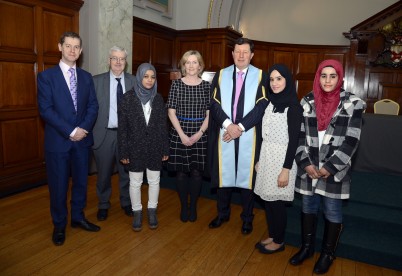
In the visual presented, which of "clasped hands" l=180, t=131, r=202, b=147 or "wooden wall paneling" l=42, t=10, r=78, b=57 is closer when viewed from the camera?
"clasped hands" l=180, t=131, r=202, b=147

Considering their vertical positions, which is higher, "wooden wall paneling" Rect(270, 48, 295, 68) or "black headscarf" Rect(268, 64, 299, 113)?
"wooden wall paneling" Rect(270, 48, 295, 68)

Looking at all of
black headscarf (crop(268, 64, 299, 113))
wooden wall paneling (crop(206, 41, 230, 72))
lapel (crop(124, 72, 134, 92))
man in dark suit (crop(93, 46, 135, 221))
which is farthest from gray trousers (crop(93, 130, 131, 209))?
wooden wall paneling (crop(206, 41, 230, 72))

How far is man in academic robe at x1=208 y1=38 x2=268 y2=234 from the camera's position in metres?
2.50

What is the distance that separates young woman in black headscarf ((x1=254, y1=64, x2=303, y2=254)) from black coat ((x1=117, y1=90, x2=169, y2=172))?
0.82 meters

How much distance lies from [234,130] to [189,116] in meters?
0.43

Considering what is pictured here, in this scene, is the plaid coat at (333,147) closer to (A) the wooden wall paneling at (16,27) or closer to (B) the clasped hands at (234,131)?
(B) the clasped hands at (234,131)

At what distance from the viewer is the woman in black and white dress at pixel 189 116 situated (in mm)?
2689

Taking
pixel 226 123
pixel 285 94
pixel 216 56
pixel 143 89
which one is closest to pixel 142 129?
pixel 143 89

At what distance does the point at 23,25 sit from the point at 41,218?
1.98m

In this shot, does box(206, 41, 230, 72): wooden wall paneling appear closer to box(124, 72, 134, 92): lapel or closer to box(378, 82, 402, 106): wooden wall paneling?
box(124, 72, 134, 92): lapel

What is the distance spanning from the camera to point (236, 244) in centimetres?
256

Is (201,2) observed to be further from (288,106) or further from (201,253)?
(201,253)

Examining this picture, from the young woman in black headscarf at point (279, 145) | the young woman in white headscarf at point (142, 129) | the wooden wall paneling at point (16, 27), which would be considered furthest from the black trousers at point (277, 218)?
the wooden wall paneling at point (16, 27)

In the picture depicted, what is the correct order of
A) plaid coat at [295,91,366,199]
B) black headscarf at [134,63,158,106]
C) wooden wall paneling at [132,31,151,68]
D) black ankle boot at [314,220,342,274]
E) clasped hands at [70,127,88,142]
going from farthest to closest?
wooden wall paneling at [132,31,151,68] → black headscarf at [134,63,158,106] → clasped hands at [70,127,88,142] → black ankle boot at [314,220,342,274] → plaid coat at [295,91,366,199]
